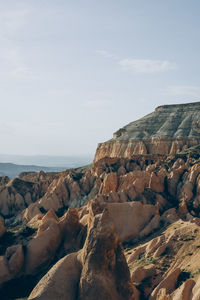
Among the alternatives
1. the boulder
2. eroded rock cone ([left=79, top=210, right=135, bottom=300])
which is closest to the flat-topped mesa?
the boulder

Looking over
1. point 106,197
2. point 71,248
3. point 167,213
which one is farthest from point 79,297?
point 106,197

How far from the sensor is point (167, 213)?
186 feet

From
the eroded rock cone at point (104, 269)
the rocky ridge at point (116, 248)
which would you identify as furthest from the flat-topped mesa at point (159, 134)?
the eroded rock cone at point (104, 269)

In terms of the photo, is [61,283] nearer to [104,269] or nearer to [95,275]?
[95,275]

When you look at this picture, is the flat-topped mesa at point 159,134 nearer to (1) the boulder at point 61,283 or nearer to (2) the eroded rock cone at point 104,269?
(1) the boulder at point 61,283

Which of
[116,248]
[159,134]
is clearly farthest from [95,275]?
[159,134]

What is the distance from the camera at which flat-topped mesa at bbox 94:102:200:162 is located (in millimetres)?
148500

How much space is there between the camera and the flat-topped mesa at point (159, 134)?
148500 mm

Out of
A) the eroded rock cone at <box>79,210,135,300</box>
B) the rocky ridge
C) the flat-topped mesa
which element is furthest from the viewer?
the flat-topped mesa

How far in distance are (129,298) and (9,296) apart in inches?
575

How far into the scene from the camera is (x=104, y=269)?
2897 centimetres

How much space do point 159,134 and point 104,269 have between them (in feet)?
453

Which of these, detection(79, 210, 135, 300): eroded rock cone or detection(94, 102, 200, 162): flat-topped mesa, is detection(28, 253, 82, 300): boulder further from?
detection(94, 102, 200, 162): flat-topped mesa

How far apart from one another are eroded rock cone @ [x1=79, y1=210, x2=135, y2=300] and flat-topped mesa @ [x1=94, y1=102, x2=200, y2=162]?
10900 cm
